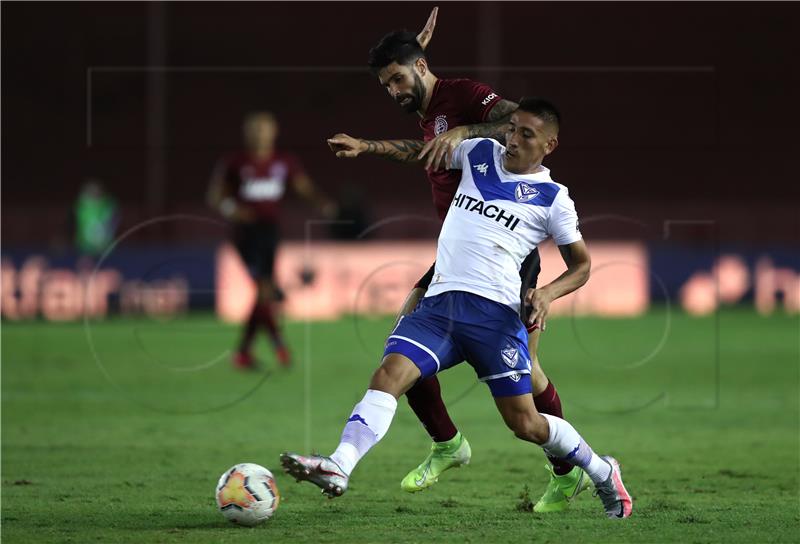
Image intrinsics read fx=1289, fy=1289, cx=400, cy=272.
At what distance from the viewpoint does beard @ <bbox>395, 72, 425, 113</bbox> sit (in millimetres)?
6430

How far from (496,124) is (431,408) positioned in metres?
1.50

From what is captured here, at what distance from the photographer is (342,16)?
3238 cm

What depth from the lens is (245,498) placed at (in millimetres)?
5777

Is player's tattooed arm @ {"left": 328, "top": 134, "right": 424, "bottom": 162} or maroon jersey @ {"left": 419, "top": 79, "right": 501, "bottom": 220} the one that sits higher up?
maroon jersey @ {"left": 419, "top": 79, "right": 501, "bottom": 220}

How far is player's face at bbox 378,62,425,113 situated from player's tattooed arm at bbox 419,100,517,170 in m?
0.30

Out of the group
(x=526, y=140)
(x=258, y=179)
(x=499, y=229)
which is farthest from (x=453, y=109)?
(x=258, y=179)

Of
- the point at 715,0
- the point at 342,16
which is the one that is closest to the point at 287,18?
the point at 342,16

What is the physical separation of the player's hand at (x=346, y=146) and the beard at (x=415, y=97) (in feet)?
2.03

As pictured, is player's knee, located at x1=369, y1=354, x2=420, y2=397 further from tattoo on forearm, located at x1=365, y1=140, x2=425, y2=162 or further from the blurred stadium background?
the blurred stadium background

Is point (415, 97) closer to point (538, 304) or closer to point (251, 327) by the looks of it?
point (538, 304)

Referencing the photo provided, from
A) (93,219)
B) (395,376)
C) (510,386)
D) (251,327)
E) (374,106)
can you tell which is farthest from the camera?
(374,106)

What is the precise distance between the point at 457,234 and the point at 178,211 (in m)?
23.5

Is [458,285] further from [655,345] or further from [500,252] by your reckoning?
[655,345]

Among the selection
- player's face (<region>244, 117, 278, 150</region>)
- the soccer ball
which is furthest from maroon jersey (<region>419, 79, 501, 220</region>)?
player's face (<region>244, 117, 278, 150</region>)
